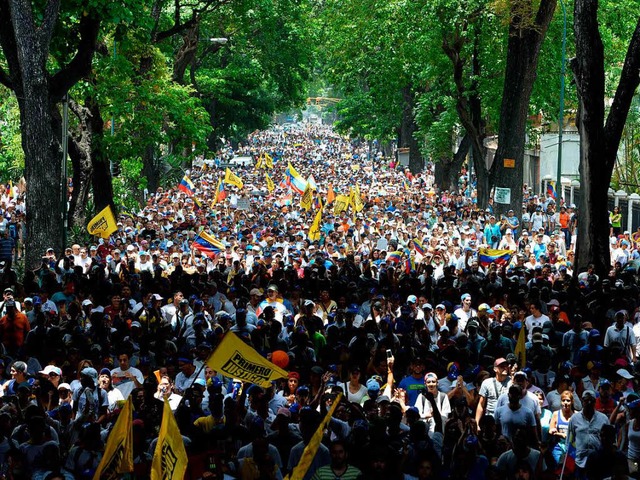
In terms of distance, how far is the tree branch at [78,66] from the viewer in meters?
22.1

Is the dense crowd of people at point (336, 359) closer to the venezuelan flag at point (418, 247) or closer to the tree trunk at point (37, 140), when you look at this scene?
the venezuelan flag at point (418, 247)

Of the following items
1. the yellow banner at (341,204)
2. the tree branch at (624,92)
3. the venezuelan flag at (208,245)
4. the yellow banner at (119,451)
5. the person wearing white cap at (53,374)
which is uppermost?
the tree branch at (624,92)

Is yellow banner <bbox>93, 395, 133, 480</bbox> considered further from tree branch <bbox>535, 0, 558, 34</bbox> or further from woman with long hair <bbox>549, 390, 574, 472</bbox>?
tree branch <bbox>535, 0, 558, 34</bbox>

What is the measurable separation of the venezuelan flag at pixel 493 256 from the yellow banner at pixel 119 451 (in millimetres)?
13680

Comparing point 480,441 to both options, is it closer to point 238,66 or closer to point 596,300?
point 596,300

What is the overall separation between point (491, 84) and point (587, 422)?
83.6ft

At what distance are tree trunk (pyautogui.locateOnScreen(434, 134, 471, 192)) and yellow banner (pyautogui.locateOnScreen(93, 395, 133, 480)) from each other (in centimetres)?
3835

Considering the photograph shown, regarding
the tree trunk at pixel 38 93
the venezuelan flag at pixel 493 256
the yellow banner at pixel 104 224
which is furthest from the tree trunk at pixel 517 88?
the tree trunk at pixel 38 93

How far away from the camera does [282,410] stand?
10891 mm

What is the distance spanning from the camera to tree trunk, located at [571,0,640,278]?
66.8ft

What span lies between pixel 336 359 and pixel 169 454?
17.9ft

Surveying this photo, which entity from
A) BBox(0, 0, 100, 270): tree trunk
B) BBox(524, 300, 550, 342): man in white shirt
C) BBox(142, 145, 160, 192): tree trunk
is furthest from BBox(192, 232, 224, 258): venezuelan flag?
BBox(142, 145, 160, 192): tree trunk

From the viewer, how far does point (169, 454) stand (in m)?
8.28

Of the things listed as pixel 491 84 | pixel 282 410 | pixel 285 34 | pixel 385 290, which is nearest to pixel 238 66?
pixel 285 34
